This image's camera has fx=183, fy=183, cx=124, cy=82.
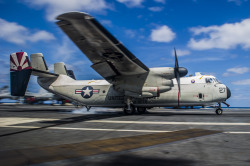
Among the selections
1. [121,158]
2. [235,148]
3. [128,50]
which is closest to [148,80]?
[128,50]

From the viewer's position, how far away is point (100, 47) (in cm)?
1266

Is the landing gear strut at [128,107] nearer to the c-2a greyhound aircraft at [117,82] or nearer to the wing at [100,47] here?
the c-2a greyhound aircraft at [117,82]

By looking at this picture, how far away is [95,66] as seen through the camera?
1511cm

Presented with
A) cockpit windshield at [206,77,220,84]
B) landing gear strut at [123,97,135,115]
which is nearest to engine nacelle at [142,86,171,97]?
landing gear strut at [123,97,135,115]

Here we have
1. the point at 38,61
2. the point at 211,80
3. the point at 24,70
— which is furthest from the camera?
the point at 38,61

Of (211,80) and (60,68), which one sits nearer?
(211,80)

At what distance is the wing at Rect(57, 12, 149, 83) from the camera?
32.8ft

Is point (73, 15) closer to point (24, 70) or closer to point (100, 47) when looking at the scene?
point (100, 47)

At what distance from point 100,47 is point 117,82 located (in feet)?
14.8

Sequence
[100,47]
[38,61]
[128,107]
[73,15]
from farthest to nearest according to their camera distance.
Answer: [38,61] < [128,107] < [100,47] < [73,15]

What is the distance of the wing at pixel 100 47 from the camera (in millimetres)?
9994

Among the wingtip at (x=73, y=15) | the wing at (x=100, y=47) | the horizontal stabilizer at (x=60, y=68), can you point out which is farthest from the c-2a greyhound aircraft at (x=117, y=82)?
the horizontal stabilizer at (x=60, y=68)

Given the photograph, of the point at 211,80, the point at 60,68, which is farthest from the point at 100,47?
the point at 60,68

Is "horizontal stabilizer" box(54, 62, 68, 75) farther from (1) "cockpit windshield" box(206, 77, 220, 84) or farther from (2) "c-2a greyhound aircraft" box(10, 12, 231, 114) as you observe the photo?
(1) "cockpit windshield" box(206, 77, 220, 84)
